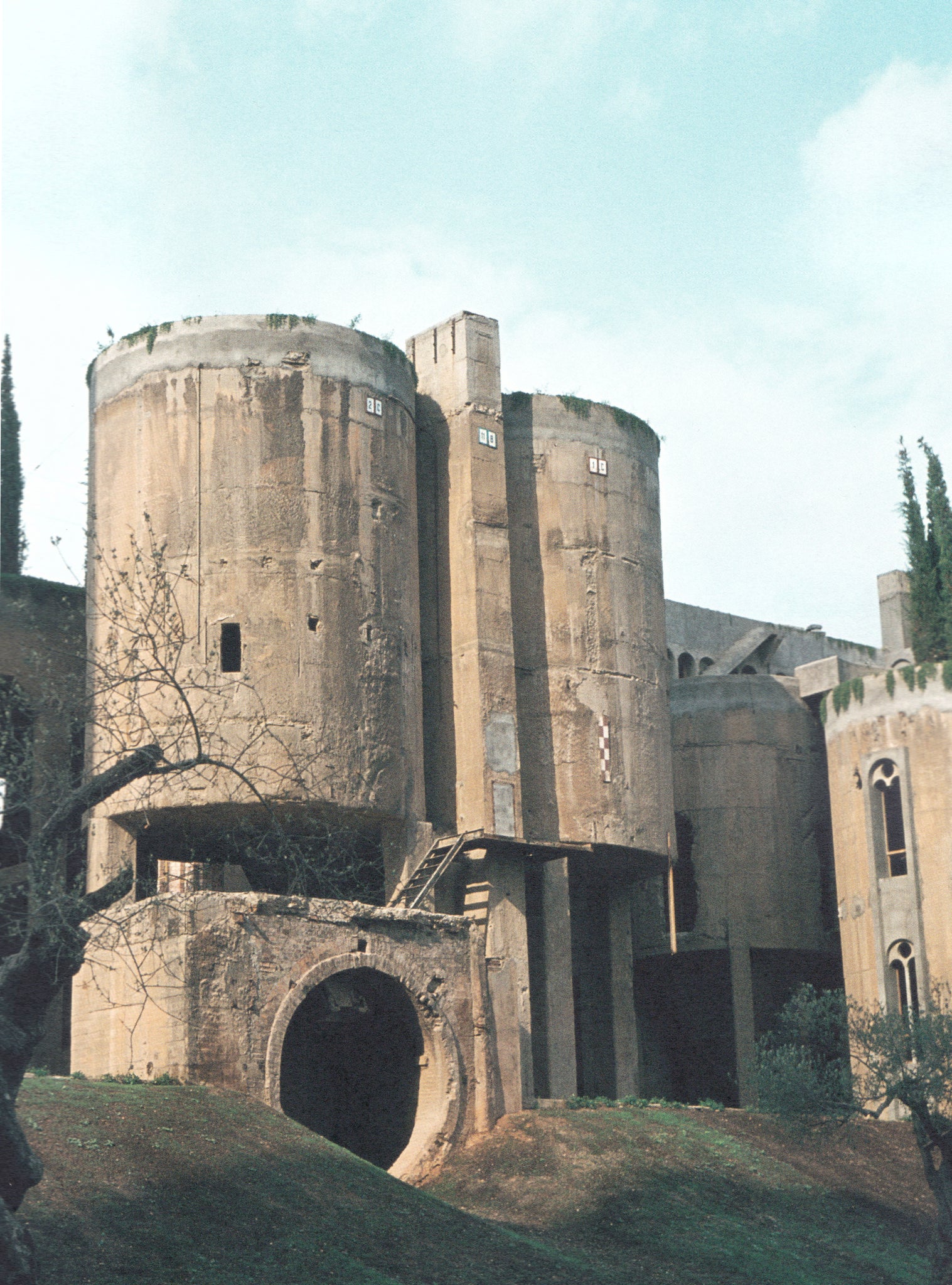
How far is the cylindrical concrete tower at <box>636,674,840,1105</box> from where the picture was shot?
44.6 m

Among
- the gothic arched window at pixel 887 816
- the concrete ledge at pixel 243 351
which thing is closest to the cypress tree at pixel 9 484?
the concrete ledge at pixel 243 351

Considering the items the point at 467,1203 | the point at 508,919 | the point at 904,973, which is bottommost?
the point at 467,1203

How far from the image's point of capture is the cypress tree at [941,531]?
43.0m

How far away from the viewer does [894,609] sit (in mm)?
53125

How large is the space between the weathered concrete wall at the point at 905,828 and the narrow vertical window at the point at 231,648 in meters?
15.5

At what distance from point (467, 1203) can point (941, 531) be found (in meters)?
22.5

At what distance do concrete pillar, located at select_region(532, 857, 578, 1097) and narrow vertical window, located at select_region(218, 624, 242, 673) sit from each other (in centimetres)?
883

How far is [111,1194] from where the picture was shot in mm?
21984

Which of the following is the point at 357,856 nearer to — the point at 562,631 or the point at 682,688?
the point at 562,631

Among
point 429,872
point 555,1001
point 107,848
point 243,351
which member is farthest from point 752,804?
point 243,351

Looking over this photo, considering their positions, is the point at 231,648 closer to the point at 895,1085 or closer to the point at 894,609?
the point at 895,1085

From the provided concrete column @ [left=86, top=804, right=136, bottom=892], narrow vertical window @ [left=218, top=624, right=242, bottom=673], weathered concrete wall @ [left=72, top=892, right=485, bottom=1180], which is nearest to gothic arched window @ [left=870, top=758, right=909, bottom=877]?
weathered concrete wall @ [left=72, top=892, right=485, bottom=1180]

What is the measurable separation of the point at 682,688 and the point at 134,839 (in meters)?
17.5

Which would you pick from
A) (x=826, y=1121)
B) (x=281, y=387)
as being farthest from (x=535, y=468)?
(x=826, y=1121)
